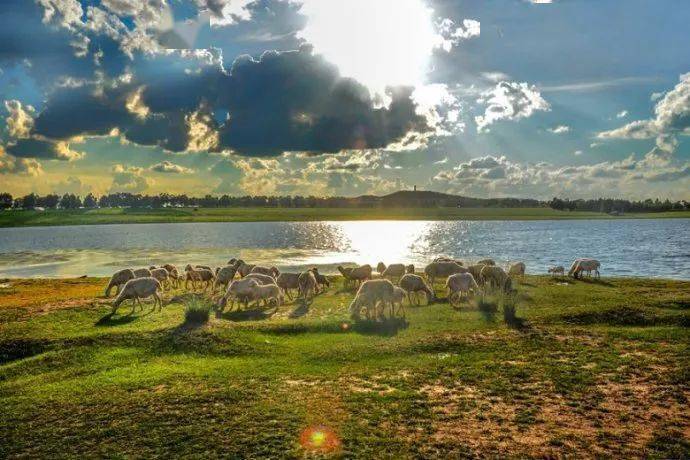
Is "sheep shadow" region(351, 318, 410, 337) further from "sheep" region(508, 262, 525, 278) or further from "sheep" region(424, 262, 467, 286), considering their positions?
"sheep" region(508, 262, 525, 278)

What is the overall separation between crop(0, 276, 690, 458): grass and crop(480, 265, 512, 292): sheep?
5723mm

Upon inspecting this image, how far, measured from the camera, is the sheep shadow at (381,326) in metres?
18.7

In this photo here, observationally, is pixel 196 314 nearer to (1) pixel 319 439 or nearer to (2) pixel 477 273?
(1) pixel 319 439

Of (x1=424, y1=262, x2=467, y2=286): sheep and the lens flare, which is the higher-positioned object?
(x1=424, y1=262, x2=467, y2=286): sheep

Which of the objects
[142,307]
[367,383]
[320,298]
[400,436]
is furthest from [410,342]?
[142,307]

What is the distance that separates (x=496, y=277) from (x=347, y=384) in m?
17.7

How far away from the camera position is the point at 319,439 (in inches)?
390

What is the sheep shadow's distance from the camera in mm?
18689

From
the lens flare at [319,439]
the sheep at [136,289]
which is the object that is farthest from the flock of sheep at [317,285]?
the lens flare at [319,439]

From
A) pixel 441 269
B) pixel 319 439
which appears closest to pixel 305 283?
pixel 441 269

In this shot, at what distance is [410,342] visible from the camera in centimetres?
1697

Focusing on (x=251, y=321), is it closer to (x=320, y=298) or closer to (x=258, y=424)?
(x=320, y=298)

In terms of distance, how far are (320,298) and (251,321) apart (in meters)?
7.76

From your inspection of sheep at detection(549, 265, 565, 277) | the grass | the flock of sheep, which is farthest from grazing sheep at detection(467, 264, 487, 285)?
sheep at detection(549, 265, 565, 277)
